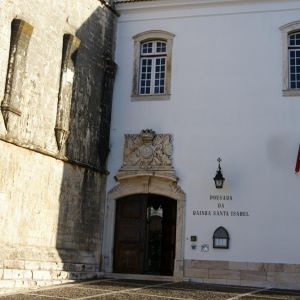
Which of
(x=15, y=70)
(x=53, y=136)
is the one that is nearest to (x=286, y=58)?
(x=53, y=136)

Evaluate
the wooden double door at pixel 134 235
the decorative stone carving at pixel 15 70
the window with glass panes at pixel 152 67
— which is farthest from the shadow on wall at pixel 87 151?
the decorative stone carving at pixel 15 70

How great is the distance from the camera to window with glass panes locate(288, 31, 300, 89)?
12312mm

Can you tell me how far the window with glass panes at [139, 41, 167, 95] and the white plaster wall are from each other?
339mm

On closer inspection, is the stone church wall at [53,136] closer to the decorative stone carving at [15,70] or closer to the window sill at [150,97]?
the decorative stone carving at [15,70]

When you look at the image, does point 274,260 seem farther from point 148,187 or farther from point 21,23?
point 21,23

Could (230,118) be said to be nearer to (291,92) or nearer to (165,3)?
(291,92)

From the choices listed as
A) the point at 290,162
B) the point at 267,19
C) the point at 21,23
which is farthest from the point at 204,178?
A: the point at 21,23

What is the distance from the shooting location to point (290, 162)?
11734mm

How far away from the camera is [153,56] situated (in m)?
13.4

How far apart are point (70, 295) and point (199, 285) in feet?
12.0

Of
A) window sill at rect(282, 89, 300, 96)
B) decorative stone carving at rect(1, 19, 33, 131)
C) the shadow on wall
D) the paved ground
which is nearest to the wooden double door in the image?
the shadow on wall

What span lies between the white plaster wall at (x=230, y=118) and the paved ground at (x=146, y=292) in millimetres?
1294

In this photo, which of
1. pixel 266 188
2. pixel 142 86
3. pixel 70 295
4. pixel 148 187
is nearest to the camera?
pixel 70 295

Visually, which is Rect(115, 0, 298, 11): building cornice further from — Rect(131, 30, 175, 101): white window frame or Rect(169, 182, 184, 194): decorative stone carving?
Rect(169, 182, 184, 194): decorative stone carving
